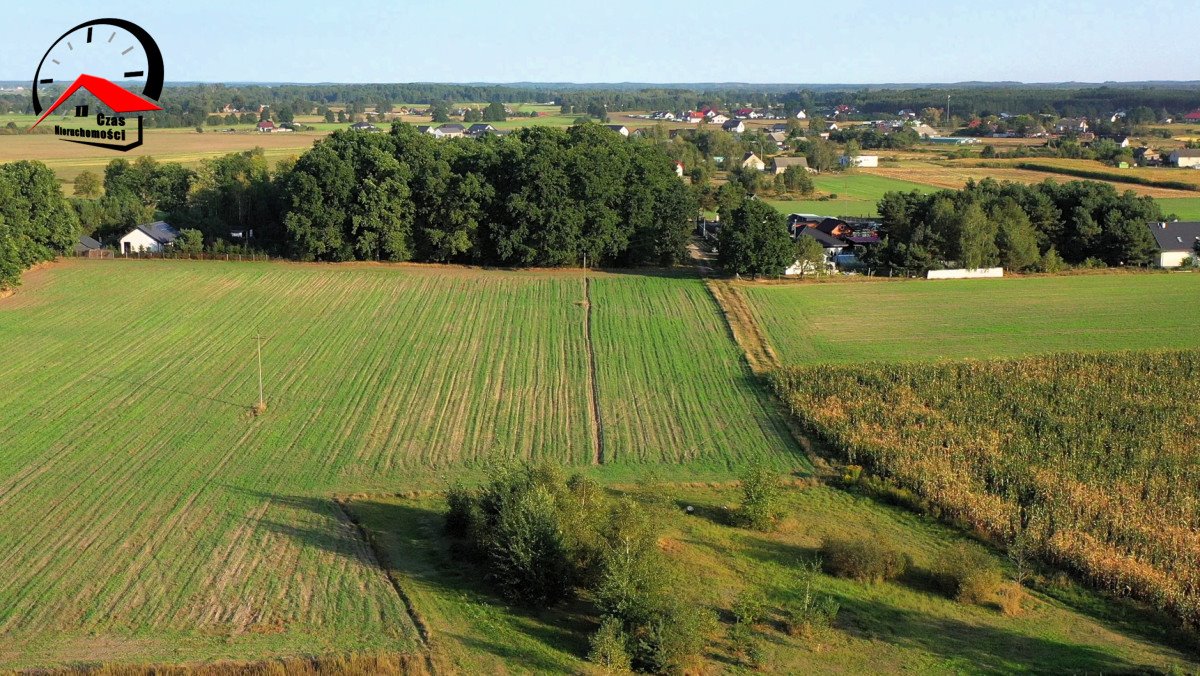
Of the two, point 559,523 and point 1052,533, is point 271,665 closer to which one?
point 559,523

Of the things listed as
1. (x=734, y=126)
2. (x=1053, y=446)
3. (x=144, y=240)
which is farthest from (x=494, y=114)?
(x=1053, y=446)

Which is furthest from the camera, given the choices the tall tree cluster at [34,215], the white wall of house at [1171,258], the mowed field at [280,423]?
the white wall of house at [1171,258]

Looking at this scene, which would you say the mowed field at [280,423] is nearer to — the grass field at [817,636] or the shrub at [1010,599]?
the grass field at [817,636]

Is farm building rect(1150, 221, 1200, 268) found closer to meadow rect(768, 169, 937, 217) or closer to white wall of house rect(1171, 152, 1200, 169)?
meadow rect(768, 169, 937, 217)

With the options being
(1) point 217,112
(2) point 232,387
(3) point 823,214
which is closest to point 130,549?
(2) point 232,387

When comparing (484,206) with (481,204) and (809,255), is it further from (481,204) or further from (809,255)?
(809,255)

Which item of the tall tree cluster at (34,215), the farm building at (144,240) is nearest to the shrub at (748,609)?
the tall tree cluster at (34,215)
